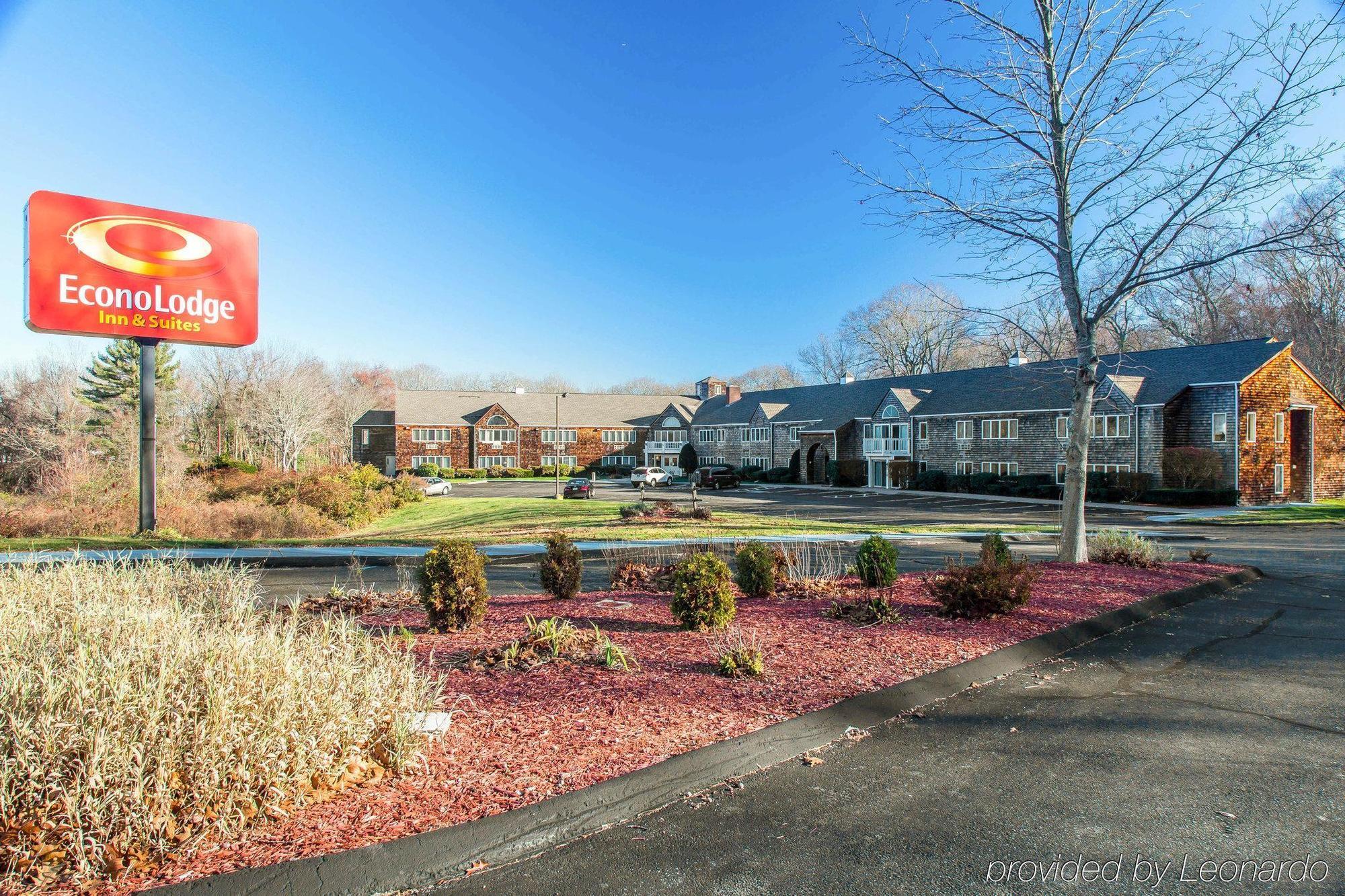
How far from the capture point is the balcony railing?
4626 cm

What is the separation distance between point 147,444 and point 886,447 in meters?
40.5

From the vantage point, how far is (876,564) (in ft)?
28.9

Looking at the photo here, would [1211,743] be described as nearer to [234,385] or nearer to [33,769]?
[33,769]

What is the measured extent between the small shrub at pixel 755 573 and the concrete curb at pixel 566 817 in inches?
125

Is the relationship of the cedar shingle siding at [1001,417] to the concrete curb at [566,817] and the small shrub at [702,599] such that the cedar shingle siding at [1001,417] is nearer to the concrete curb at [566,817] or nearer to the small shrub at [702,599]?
the small shrub at [702,599]

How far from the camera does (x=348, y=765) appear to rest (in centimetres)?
371

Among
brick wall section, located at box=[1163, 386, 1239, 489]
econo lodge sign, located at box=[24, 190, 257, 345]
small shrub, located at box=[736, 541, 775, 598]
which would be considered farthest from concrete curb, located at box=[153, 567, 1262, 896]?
brick wall section, located at box=[1163, 386, 1239, 489]

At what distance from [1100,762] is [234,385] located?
57.4 metres

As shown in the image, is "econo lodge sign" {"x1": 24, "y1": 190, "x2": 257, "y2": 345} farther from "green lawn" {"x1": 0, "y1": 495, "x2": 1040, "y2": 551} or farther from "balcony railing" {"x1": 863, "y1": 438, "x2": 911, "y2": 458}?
"balcony railing" {"x1": 863, "y1": 438, "x2": 911, "y2": 458}

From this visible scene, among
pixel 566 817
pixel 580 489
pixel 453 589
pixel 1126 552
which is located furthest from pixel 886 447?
pixel 566 817

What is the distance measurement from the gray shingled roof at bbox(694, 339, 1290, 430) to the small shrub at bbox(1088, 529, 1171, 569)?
9.28 feet

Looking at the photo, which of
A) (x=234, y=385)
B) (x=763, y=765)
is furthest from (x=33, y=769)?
(x=234, y=385)

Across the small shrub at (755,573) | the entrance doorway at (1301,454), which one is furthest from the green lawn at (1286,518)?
the small shrub at (755,573)

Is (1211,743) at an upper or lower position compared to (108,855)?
lower
